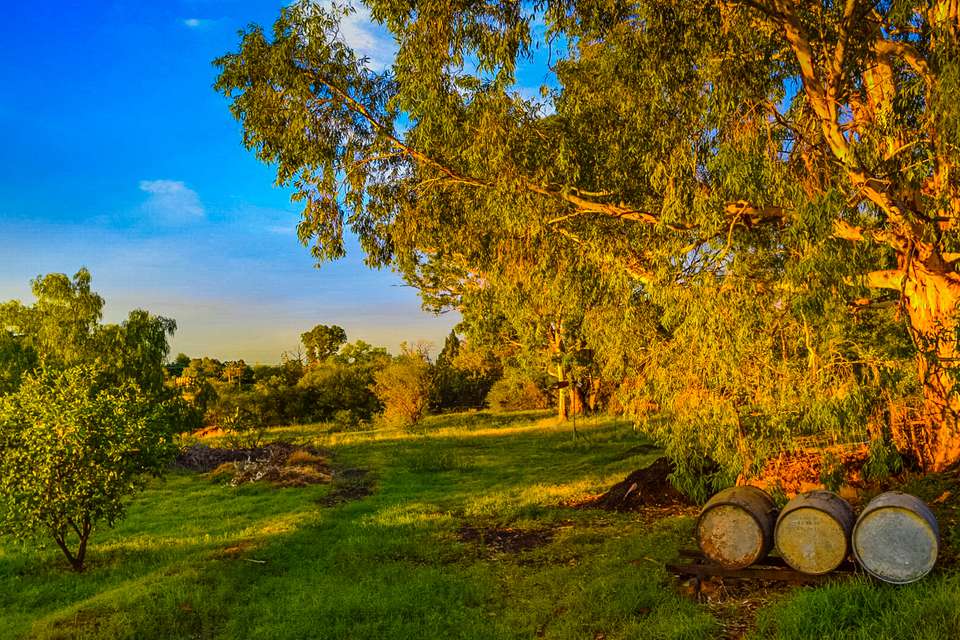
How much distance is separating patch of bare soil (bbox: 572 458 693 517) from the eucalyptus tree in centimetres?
387

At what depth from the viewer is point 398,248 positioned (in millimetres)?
15938

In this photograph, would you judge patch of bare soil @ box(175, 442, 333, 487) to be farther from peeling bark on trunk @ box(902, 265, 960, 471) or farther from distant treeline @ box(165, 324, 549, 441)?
peeling bark on trunk @ box(902, 265, 960, 471)

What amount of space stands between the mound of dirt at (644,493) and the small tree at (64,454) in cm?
910

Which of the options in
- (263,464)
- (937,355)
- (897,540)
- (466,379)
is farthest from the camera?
(466,379)

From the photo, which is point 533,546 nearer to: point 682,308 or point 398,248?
point 682,308

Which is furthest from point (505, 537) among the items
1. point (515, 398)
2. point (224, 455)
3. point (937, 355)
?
point (515, 398)

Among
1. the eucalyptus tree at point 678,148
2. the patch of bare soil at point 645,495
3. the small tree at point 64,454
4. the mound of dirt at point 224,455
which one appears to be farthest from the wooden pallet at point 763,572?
the mound of dirt at point 224,455

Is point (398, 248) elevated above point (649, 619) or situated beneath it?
elevated above

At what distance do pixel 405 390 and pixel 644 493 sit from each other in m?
27.3

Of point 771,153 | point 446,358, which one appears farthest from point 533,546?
point 446,358

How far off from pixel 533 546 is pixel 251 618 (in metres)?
4.70

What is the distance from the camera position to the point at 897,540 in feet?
21.0

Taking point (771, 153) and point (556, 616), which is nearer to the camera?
point (556, 616)

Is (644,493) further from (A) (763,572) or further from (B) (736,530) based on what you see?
(A) (763,572)
